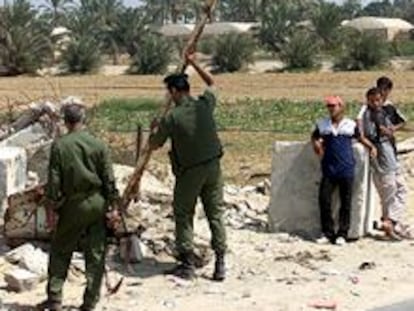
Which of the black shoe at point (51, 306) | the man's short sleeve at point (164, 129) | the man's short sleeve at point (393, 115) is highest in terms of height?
the man's short sleeve at point (164, 129)

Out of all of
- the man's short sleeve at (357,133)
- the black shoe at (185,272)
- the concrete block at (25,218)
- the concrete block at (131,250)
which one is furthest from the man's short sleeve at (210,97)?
the man's short sleeve at (357,133)

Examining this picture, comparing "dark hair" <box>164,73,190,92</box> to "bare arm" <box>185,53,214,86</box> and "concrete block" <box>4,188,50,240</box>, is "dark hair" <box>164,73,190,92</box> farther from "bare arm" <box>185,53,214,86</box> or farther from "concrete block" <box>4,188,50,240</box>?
"concrete block" <box>4,188,50,240</box>

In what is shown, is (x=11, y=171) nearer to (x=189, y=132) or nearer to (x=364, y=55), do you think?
(x=189, y=132)

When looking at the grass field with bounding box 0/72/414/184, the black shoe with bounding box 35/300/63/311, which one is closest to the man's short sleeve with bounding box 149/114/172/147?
the black shoe with bounding box 35/300/63/311

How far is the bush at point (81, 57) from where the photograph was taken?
57625mm

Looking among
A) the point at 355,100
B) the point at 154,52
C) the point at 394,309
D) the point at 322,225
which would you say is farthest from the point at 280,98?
the point at 394,309

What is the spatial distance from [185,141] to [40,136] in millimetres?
3791

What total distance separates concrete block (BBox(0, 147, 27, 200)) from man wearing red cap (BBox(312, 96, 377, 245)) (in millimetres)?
3130

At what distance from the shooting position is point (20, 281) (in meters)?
9.02

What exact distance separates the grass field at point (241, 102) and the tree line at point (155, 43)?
464 cm

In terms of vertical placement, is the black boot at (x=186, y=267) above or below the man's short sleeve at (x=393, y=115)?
below

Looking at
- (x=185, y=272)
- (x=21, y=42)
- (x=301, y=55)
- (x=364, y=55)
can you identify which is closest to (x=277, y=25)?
(x=301, y=55)

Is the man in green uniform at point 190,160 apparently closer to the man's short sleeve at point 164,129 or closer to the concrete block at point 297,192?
the man's short sleeve at point 164,129

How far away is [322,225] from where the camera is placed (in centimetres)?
1134
